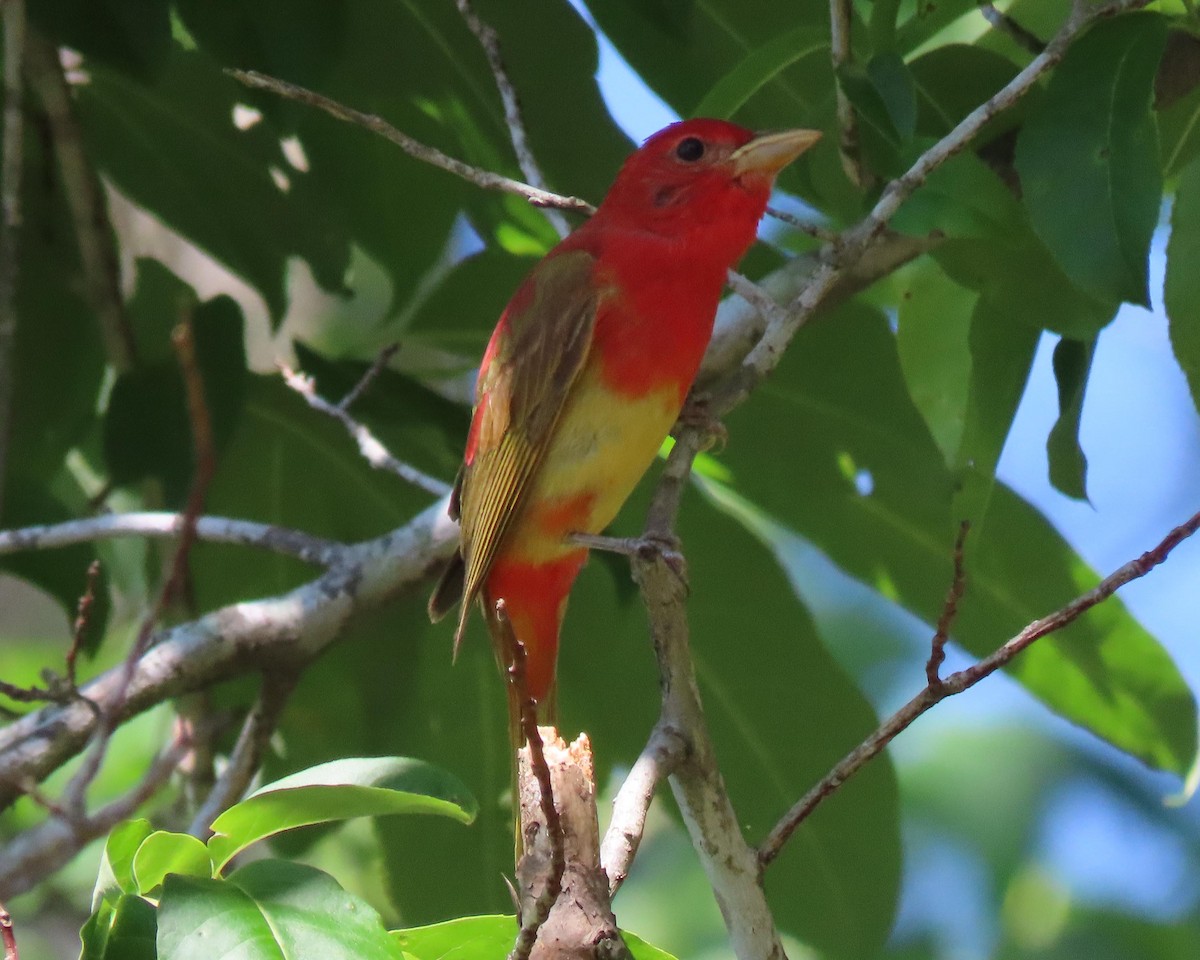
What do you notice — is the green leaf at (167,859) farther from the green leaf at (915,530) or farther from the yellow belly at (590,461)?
the green leaf at (915,530)

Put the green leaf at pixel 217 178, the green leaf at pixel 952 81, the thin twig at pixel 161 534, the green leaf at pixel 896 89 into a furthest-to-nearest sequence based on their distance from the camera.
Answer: the green leaf at pixel 217 178
the thin twig at pixel 161 534
the green leaf at pixel 952 81
the green leaf at pixel 896 89

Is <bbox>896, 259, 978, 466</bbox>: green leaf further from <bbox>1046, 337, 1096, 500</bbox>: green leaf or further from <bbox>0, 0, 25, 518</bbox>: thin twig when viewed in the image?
<bbox>0, 0, 25, 518</bbox>: thin twig

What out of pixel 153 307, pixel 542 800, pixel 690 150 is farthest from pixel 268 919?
pixel 153 307

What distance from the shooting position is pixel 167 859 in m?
1.75

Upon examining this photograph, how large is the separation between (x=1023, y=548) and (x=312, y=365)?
5.07 feet

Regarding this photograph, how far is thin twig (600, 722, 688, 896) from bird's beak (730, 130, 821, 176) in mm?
1097

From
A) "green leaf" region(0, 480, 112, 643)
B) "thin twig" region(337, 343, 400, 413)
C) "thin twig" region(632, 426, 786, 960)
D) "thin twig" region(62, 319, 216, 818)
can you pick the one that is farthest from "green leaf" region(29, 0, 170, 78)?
"thin twig" region(62, 319, 216, 818)

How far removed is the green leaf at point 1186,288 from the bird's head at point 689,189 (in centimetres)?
89

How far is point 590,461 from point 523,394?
18 cm

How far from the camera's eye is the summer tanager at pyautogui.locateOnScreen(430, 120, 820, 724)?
9.15ft

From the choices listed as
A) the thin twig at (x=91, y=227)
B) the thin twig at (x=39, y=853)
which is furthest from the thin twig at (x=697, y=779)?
the thin twig at (x=91, y=227)

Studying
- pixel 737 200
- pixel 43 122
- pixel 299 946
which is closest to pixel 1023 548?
pixel 737 200

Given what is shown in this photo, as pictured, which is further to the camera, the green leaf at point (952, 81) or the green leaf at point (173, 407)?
the green leaf at point (173, 407)

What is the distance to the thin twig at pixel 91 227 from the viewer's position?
333cm
